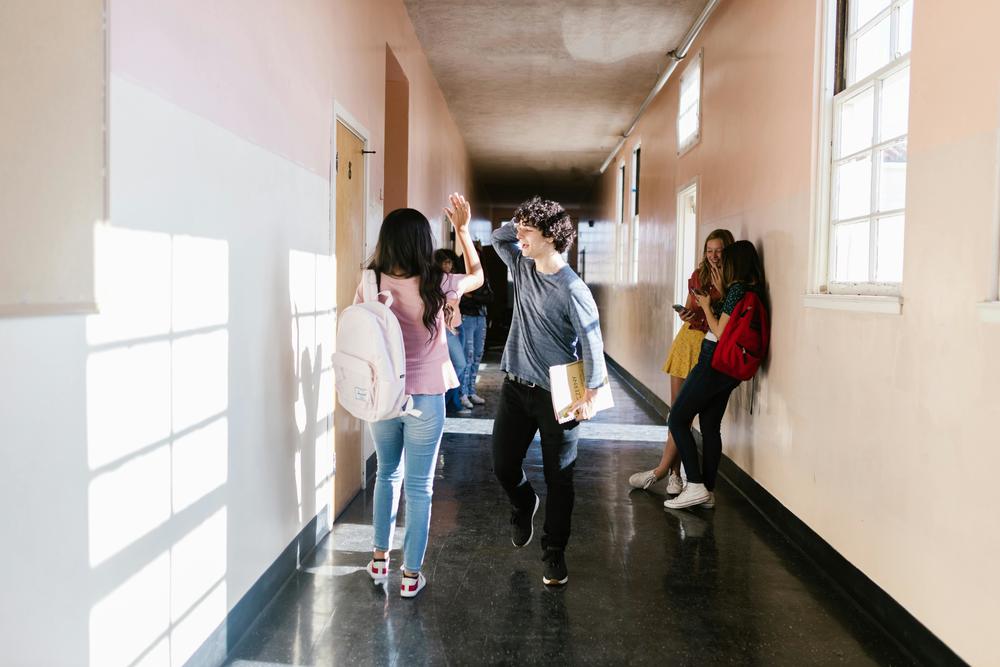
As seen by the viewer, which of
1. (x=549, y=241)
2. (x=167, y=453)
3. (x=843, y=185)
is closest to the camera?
(x=167, y=453)

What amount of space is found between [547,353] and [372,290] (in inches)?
27.0

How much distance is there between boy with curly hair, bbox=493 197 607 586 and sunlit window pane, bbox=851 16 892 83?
135cm

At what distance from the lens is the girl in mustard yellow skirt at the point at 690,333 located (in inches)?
158

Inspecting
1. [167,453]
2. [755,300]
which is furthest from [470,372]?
[167,453]

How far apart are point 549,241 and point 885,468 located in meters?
1.43

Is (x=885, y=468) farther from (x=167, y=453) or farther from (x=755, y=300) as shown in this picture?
(x=167, y=453)

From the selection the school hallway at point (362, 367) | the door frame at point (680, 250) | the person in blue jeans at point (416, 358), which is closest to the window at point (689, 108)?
the door frame at point (680, 250)

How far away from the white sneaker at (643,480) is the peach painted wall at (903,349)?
537mm

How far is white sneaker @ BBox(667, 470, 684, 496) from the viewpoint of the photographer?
4.07 meters

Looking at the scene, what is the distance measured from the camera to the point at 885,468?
252 centimetres

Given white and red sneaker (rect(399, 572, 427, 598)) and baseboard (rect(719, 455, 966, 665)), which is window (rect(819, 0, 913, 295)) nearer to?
baseboard (rect(719, 455, 966, 665))

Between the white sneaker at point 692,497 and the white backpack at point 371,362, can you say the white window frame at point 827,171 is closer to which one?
the white sneaker at point 692,497

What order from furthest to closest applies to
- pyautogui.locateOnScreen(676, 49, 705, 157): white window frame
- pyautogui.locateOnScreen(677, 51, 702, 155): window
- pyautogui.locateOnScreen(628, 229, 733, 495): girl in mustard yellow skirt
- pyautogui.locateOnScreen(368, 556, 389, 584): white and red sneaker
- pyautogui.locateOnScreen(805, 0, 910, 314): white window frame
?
pyautogui.locateOnScreen(677, 51, 702, 155): window → pyautogui.locateOnScreen(676, 49, 705, 157): white window frame → pyautogui.locateOnScreen(628, 229, 733, 495): girl in mustard yellow skirt → pyautogui.locateOnScreen(805, 0, 910, 314): white window frame → pyautogui.locateOnScreen(368, 556, 389, 584): white and red sneaker

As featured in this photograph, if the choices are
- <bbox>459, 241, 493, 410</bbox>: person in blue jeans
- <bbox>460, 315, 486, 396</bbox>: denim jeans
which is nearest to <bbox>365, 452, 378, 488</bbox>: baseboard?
<bbox>459, 241, 493, 410</bbox>: person in blue jeans
